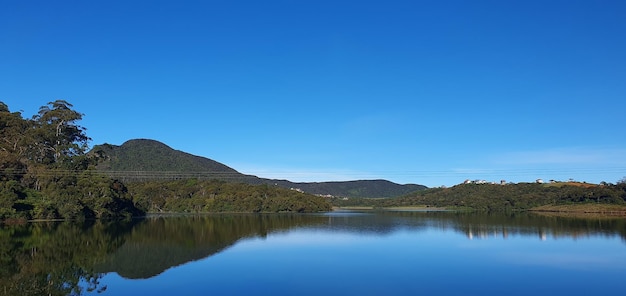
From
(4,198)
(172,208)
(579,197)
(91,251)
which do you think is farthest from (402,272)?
(579,197)

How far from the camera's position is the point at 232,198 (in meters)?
113

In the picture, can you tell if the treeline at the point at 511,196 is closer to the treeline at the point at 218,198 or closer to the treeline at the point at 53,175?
the treeline at the point at 218,198

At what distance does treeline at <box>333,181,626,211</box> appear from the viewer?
102819 millimetres

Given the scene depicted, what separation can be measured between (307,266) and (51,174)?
47853 mm

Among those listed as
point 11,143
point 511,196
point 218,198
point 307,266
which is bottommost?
point 307,266

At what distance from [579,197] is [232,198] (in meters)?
80.5

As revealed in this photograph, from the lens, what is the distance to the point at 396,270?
22.0m

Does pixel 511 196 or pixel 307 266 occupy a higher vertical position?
pixel 511 196


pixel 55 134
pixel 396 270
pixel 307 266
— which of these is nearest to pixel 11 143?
pixel 55 134

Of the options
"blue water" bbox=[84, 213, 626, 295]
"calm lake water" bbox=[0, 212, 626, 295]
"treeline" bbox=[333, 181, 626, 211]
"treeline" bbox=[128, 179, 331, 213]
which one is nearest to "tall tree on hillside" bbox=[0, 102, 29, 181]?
"calm lake water" bbox=[0, 212, 626, 295]

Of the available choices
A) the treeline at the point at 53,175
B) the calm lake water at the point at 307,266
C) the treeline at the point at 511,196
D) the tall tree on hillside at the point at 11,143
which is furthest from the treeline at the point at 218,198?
the calm lake water at the point at 307,266

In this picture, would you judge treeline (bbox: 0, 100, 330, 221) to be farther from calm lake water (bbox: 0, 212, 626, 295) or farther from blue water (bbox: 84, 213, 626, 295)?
blue water (bbox: 84, 213, 626, 295)

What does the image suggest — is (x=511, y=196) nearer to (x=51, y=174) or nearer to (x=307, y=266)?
(x=51, y=174)

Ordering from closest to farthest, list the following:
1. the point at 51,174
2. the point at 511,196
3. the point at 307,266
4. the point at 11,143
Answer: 1. the point at 307,266
2. the point at 51,174
3. the point at 11,143
4. the point at 511,196
